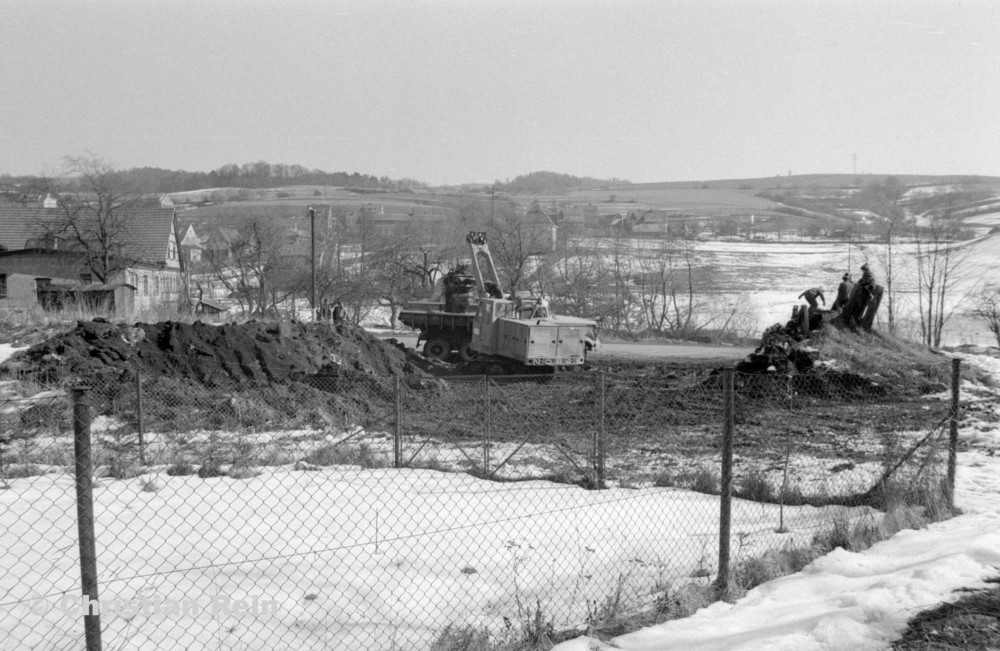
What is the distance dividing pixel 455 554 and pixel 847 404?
38.5ft

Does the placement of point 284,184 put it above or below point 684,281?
above

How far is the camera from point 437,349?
25.9m

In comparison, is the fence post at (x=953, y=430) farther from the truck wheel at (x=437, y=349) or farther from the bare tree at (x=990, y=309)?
the bare tree at (x=990, y=309)

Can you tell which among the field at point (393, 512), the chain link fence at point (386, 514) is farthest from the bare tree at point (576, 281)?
the chain link fence at point (386, 514)

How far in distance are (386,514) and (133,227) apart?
1664 inches

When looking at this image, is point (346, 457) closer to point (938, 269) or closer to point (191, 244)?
point (938, 269)

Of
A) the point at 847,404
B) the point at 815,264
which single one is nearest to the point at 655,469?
the point at 847,404

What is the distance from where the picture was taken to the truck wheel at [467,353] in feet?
82.5

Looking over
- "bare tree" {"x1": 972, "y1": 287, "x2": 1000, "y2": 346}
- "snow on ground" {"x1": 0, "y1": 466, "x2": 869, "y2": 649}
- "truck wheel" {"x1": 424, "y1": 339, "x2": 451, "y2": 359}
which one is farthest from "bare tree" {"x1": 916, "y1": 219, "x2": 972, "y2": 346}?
"snow on ground" {"x1": 0, "y1": 466, "x2": 869, "y2": 649}

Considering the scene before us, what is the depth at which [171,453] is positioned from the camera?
415 inches

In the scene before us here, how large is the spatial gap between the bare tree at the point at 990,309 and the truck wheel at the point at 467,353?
16975 mm

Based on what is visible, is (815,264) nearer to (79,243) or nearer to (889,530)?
(79,243)

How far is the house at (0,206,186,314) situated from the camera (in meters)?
32.2

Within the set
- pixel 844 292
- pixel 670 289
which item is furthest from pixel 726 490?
pixel 670 289
